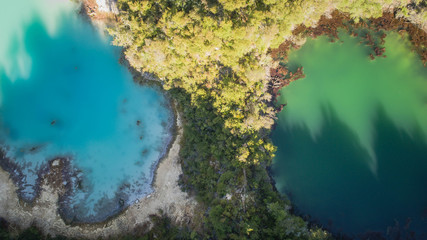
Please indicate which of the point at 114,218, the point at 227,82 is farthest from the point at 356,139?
the point at 114,218

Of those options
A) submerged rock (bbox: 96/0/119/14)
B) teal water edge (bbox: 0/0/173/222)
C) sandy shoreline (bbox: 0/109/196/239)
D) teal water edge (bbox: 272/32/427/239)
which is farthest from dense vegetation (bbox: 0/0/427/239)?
teal water edge (bbox: 0/0/173/222)

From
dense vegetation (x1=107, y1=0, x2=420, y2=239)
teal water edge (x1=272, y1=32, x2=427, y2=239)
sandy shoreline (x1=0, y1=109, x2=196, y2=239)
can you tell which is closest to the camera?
dense vegetation (x1=107, y1=0, x2=420, y2=239)

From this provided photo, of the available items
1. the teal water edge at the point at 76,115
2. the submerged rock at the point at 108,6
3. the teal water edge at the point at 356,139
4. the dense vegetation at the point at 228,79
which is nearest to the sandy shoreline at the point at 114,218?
the teal water edge at the point at 76,115

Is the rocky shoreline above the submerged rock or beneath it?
beneath

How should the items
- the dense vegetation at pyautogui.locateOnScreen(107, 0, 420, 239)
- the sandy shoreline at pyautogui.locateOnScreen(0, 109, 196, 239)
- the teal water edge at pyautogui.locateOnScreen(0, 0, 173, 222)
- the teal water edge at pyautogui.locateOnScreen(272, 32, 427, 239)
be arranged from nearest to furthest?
the dense vegetation at pyautogui.locateOnScreen(107, 0, 420, 239), the teal water edge at pyautogui.locateOnScreen(272, 32, 427, 239), the sandy shoreline at pyautogui.locateOnScreen(0, 109, 196, 239), the teal water edge at pyautogui.locateOnScreen(0, 0, 173, 222)

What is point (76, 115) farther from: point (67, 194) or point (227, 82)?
point (227, 82)

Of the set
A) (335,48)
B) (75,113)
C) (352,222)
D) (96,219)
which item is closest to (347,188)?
(352,222)

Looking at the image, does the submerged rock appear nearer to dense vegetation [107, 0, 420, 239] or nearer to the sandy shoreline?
dense vegetation [107, 0, 420, 239]

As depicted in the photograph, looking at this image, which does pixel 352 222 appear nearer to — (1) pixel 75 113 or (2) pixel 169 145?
(2) pixel 169 145
